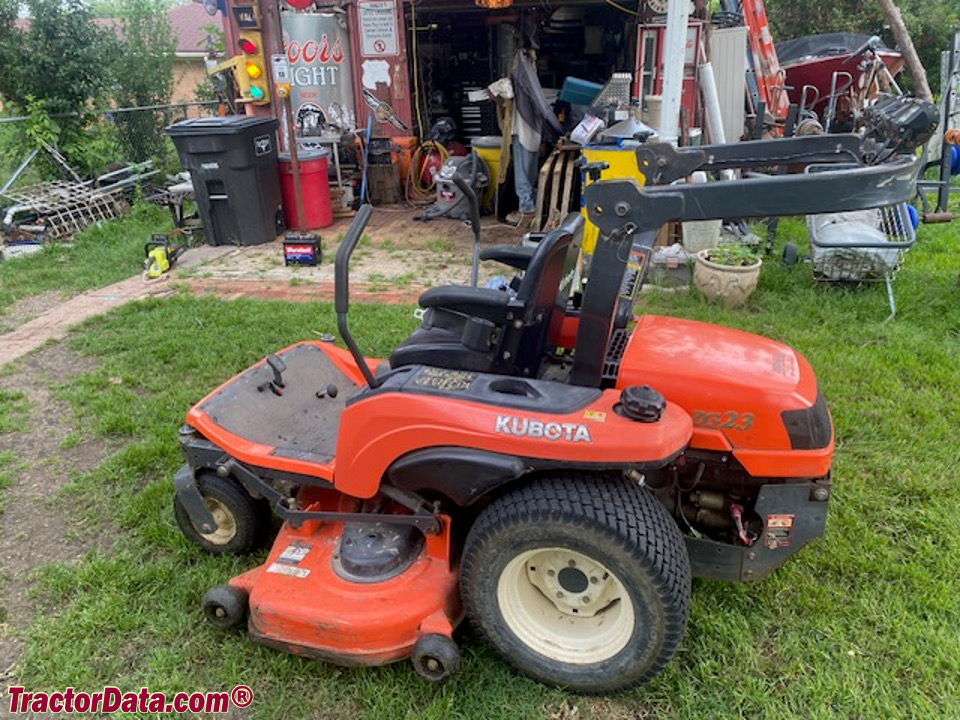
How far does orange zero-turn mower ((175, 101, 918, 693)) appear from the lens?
1.92 meters

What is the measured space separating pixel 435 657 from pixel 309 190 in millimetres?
6395

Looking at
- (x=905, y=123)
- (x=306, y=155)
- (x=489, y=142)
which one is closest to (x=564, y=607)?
(x=905, y=123)

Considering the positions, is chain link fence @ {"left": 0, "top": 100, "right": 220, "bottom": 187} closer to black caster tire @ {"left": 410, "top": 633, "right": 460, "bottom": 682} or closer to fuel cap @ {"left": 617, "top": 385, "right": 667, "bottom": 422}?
black caster tire @ {"left": 410, "top": 633, "right": 460, "bottom": 682}

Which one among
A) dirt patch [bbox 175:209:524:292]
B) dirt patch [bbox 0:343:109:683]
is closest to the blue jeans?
dirt patch [bbox 175:209:524:292]

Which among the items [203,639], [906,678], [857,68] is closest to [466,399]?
[203,639]

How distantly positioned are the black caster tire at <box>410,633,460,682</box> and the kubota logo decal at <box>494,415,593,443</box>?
24.8 inches

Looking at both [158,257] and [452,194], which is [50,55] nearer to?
[158,257]

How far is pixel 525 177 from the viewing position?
24.9 feet

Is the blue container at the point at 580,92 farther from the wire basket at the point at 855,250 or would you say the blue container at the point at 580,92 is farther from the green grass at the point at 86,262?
the green grass at the point at 86,262

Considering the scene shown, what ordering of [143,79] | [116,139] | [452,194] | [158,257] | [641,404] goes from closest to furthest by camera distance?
[641,404]
[158,257]
[452,194]
[116,139]
[143,79]

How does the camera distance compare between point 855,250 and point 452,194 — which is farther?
point 452,194

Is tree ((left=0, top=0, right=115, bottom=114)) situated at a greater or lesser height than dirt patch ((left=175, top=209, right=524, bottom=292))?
greater

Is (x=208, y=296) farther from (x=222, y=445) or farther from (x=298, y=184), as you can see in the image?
(x=222, y=445)

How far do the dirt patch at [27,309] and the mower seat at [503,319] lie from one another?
171 inches
